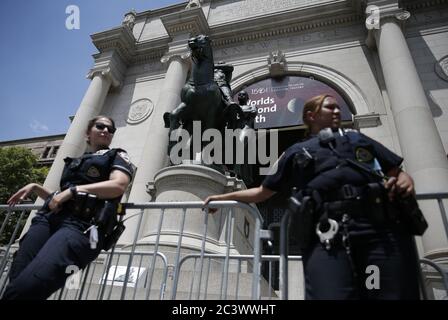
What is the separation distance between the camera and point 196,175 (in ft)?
18.3

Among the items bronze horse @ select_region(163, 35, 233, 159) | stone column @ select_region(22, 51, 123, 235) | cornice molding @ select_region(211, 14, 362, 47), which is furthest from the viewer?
cornice molding @ select_region(211, 14, 362, 47)

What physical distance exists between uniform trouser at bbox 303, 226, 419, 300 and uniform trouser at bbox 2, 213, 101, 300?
145 centimetres

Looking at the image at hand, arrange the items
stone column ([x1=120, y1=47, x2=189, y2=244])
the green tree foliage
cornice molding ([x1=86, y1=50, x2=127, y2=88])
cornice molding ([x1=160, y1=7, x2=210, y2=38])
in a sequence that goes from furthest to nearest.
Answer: the green tree foliage, cornice molding ([x1=86, y1=50, x2=127, y2=88]), cornice molding ([x1=160, y1=7, x2=210, y2=38]), stone column ([x1=120, y1=47, x2=189, y2=244])

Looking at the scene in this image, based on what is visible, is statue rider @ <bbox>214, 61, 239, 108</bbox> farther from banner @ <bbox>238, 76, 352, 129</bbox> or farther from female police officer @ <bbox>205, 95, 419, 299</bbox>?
banner @ <bbox>238, 76, 352, 129</bbox>

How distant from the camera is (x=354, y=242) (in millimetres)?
1545

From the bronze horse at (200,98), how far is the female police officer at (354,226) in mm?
4574

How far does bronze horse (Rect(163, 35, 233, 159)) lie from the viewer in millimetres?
6258

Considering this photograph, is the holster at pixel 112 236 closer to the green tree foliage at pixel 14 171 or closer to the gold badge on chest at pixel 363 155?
the gold badge on chest at pixel 363 155

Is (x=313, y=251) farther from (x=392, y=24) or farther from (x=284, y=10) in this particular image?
(x=284, y=10)

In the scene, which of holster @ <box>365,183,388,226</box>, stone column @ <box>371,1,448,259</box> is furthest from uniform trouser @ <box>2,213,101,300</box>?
stone column @ <box>371,1,448,259</box>

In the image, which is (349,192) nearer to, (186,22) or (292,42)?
(292,42)

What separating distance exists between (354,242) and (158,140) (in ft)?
39.0

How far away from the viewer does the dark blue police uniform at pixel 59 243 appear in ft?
5.76
